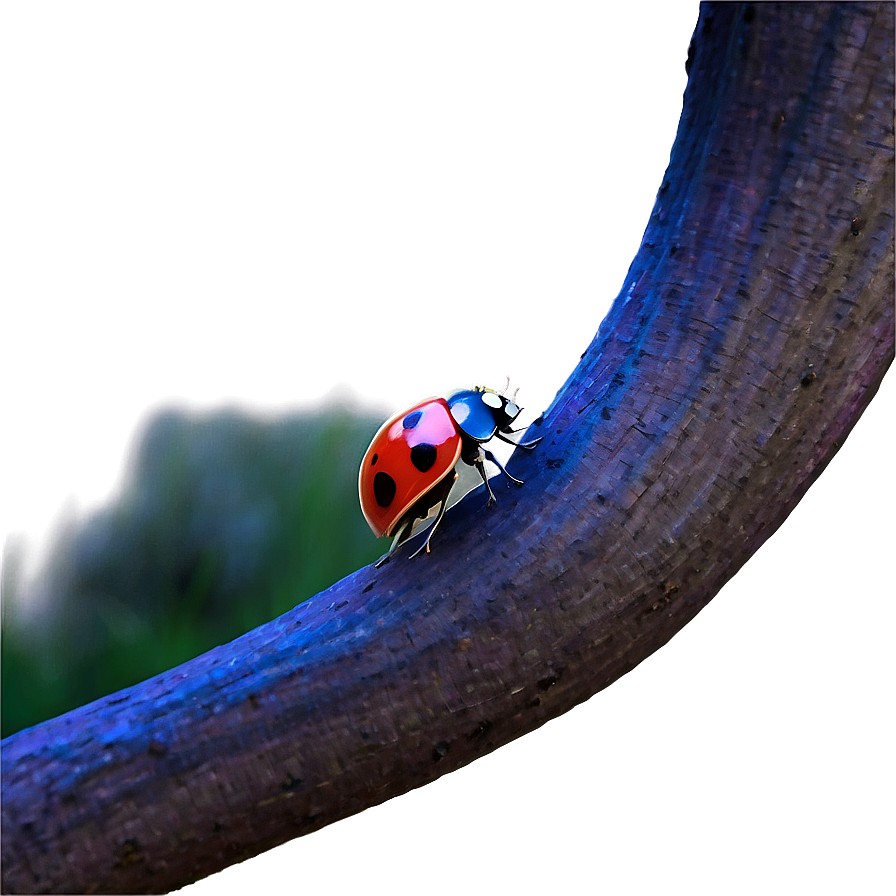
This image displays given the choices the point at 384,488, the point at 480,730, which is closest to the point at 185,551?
the point at 384,488

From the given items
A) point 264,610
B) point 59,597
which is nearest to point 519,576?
point 264,610

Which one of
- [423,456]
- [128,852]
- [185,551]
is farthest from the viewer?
[185,551]

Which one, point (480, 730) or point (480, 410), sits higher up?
point (480, 410)

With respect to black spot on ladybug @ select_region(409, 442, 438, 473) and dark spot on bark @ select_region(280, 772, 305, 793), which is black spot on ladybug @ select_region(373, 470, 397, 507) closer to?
black spot on ladybug @ select_region(409, 442, 438, 473)

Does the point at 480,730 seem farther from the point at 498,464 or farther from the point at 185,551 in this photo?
the point at 185,551

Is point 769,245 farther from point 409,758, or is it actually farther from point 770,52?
point 409,758

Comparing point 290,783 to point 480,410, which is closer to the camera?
point 290,783
